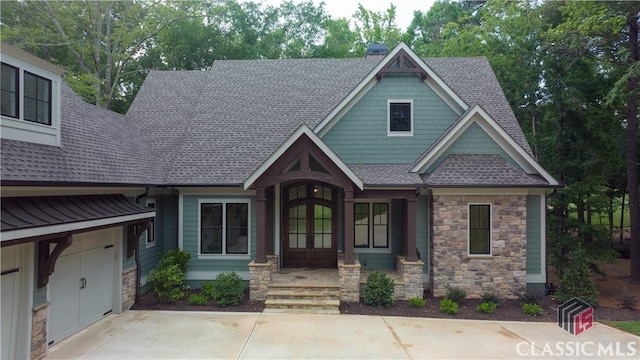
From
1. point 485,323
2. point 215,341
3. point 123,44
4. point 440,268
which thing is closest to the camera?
point 215,341

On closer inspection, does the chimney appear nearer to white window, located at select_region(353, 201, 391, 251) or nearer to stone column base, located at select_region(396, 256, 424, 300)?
white window, located at select_region(353, 201, 391, 251)

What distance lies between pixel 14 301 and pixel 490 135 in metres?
12.0

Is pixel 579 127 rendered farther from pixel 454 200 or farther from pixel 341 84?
pixel 341 84

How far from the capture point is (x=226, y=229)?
36.6 ft

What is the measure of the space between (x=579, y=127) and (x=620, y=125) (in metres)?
3.23

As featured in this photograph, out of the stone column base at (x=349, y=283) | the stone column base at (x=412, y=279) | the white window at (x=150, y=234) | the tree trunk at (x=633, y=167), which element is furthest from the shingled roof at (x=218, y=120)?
the tree trunk at (x=633, y=167)

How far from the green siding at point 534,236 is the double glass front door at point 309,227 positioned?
5.91 meters

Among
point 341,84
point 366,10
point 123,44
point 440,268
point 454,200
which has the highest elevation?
point 366,10

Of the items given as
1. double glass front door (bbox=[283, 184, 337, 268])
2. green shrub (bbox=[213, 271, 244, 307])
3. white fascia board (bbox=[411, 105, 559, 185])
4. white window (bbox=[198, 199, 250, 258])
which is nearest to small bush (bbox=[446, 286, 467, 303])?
white fascia board (bbox=[411, 105, 559, 185])

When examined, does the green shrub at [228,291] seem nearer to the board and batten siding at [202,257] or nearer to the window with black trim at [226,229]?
the board and batten siding at [202,257]

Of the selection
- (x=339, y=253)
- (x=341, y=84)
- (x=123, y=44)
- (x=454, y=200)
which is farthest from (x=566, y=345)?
(x=123, y=44)

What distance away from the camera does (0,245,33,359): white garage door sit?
573 cm

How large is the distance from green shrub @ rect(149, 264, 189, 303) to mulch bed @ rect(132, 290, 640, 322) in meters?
0.18

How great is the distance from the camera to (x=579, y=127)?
13492 millimetres
